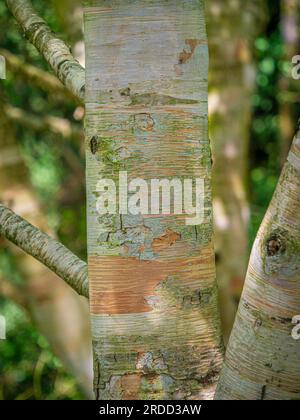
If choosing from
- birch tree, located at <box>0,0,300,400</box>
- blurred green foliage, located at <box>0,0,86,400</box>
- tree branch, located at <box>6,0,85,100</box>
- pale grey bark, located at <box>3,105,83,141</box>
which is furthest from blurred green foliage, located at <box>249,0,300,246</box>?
birch tree, located at <box>0,0,300,400</box>

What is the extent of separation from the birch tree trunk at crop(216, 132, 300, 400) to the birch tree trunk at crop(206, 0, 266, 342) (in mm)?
1926

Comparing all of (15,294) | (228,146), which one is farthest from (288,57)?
(15,294)

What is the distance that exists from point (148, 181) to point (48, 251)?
0.86ft

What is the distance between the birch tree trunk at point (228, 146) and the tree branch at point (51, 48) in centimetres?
162

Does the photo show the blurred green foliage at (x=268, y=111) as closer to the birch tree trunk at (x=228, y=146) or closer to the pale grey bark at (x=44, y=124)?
the birch tree trunk at (x=228, y=146)

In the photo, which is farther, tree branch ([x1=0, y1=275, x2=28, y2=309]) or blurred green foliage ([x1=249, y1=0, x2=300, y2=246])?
blurred green foliage ([x1=249, y1=0, x2=300, y2=246])

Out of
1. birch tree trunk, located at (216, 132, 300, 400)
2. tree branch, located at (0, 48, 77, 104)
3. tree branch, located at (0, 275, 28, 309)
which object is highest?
tree branch, located at (0, 48, 77, 104)

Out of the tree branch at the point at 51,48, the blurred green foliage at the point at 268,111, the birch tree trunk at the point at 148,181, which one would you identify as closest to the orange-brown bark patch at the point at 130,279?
the birch tree trunk at the point at 148,181

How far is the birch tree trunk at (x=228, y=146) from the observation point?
2.92 m

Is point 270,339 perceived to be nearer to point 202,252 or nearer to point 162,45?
point 202,252

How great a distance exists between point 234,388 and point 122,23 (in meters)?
0.51

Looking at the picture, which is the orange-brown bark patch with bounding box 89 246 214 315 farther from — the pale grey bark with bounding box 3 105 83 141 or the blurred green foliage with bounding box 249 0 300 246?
the blurred green foliage with bounding box 249 0 300 246

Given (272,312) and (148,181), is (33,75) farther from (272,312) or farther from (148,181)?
(272,312)

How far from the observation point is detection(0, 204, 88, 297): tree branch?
120 cm
